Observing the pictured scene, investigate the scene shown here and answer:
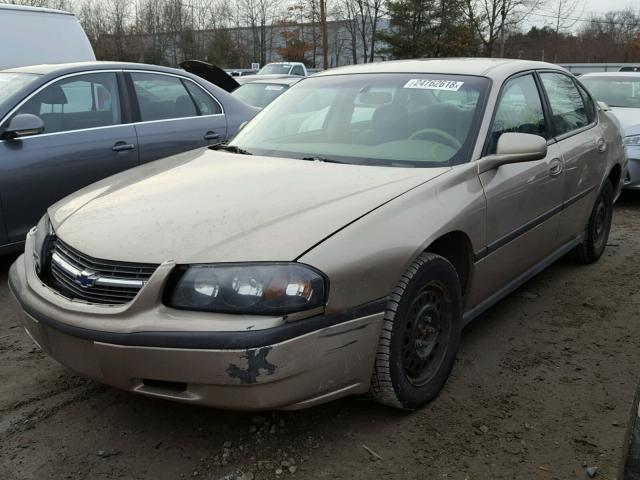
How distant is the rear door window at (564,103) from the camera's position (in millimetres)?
4102

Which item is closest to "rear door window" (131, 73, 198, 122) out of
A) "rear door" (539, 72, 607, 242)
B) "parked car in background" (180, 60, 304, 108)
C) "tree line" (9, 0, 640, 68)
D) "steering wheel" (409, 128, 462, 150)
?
"steering wheel" (409, 128, 462, 150)

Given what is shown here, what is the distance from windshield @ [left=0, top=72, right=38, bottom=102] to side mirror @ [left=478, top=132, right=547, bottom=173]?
3477 mm

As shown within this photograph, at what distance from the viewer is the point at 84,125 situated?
16.0 ft

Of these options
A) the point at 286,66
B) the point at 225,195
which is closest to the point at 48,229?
the point at 225,195

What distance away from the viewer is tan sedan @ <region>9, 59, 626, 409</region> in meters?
2.17

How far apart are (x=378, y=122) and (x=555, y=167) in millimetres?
1196

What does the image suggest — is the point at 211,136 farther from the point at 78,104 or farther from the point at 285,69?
the point at 285,69

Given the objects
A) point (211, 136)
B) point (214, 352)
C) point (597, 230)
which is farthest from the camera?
point (211, 136)

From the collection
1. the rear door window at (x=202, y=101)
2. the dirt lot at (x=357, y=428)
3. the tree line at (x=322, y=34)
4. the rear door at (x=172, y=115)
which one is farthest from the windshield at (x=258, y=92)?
the tree line at (x=322, y=34)

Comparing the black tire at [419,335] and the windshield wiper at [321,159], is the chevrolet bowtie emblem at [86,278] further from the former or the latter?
the windshield wiper at [321,159]

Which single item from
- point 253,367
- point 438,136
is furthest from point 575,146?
point 253,367

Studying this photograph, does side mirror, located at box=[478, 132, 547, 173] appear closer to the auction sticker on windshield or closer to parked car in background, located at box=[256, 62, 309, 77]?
the auction sticker on windshield

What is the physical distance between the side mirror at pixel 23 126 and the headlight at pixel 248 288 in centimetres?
272

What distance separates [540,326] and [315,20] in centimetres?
4696
